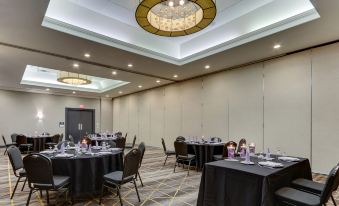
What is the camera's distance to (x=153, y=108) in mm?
11914

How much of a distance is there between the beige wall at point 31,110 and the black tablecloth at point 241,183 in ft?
41.8

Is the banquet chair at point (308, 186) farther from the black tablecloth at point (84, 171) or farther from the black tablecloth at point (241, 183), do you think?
the black tablecloth at point (84, 171)

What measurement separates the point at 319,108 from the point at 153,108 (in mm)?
8041

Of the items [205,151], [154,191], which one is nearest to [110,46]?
[154,191]

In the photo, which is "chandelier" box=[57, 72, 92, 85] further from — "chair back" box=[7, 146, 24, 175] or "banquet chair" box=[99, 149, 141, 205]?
"banquet chair" box=[99, 149, 141, 205]

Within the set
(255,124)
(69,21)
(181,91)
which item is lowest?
(255,124)

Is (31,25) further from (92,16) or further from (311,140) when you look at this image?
(311,140)

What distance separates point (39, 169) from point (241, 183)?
9.66 feet

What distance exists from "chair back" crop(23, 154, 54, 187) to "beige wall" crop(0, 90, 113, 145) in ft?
35.8

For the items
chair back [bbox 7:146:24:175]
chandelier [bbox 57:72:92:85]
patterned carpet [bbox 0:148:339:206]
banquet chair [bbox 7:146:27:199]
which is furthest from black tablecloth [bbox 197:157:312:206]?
chandelier [bbox 57:72:92:85]

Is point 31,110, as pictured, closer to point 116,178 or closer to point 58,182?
point 58,182

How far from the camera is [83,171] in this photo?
3.73 meters

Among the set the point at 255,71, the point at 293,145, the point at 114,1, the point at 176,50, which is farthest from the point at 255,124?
the point at 114,1

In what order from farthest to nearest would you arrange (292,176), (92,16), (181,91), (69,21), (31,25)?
1. (181,91)
2. (92,16)
3. (69,21)
4. (31,25)
5. (292,176)
